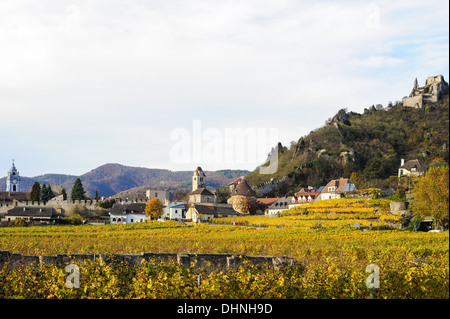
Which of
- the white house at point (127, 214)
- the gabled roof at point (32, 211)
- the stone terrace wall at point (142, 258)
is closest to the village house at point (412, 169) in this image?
the white house at point (127, 214)

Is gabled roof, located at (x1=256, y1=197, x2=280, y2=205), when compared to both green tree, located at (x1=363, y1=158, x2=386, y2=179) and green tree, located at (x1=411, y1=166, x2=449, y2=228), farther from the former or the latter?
green tree, located at (x1=411, y1=166, x2=449, y2=228)

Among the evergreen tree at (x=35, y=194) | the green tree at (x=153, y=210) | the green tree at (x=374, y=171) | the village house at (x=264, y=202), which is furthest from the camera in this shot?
the evergreen tree at (x=35, y=194)

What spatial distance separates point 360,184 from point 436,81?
270ft

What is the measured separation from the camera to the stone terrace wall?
16.3 meters

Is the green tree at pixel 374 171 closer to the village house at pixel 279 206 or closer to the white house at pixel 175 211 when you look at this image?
the village house at pixel 279 206

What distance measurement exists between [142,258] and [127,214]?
195 ft

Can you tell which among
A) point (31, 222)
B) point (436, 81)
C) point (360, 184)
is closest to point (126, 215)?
point (31, 222)

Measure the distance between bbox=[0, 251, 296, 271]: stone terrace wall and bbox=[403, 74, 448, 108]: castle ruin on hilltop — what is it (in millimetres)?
129737

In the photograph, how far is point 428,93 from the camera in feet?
466

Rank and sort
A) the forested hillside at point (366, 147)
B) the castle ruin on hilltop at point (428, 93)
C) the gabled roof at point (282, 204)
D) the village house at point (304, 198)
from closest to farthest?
the village house at point (304, 198), the gabled roof at point (282, 204), the forested hillside at point (366, 147), the castle ruin on hilltop at point (428, 93)

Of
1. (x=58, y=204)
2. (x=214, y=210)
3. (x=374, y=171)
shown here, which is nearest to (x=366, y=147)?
(x=374, y=171)

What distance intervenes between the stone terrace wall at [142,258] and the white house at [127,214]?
55058 mm

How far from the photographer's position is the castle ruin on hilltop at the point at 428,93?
137m
